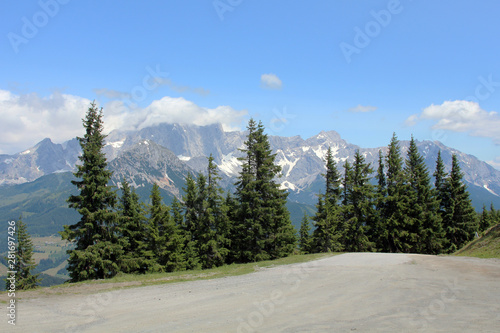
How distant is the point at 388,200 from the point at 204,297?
3290 cm

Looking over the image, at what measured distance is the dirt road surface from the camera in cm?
975

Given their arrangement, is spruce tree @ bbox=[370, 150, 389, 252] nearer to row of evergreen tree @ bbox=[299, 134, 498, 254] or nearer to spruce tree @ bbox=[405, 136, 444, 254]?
row of evergreen tree @ bbox=[299, 134, 498, 254]

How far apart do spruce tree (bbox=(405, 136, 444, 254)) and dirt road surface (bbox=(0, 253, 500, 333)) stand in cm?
2279

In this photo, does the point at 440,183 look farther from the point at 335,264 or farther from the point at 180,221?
the point at 180,221

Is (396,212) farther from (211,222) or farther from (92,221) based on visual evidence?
(92,221)

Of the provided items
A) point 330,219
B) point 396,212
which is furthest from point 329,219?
point 396,212

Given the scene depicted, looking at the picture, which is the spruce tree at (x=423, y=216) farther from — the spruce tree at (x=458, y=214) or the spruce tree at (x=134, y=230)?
the spruce tree at (x=134, y=230)

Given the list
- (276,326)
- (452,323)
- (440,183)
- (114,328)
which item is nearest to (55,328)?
(114,328)

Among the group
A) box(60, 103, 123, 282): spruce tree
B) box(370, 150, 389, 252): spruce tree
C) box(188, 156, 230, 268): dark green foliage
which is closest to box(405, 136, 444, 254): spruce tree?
box(370, 150, 389, 252): spruce tree

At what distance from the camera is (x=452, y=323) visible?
29.8 feet

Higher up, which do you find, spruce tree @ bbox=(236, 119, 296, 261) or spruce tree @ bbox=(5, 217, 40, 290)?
spruce tree @ bbox=(236, 119, 296, 261)

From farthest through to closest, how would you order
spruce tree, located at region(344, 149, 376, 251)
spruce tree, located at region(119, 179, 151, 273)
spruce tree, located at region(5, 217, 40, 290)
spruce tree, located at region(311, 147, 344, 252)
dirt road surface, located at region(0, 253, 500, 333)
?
spruce tree, located at region(344, 149, 376, 251)
spruce tree, located at region(311, 147, 344, 252)
spruce tree, located at region(5, 217, 40, 290)
spruce tree, located at region(119, 179, 151, 273)
dirt road surface, located at region(0, 253, 500, 333)

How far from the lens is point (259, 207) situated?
3209 cm

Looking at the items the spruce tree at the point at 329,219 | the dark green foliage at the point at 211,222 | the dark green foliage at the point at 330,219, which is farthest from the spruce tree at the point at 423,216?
the dark green foliage at the point at 211,222
